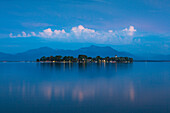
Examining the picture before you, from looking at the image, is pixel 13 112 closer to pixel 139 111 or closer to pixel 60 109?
pixel 60 109

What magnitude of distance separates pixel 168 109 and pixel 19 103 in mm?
15610

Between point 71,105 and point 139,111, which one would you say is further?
point 71,105

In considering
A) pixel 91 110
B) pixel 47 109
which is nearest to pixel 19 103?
pixel 47 109

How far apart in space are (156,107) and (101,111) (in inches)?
231

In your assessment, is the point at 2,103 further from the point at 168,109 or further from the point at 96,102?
the point at 168,109

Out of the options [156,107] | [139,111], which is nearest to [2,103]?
[139,111]

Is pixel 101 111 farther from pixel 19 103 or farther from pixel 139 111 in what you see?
pixel 19 103

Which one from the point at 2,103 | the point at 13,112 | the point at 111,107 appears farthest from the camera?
the point at 2,103

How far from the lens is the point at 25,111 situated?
15188 mm

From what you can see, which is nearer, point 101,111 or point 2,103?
point 101,111

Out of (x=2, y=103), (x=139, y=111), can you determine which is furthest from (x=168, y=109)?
(x=2, y=103)

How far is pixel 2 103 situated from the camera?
17.6 m

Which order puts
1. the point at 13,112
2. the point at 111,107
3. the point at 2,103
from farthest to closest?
the point at 2,103 < the point at 111,107 < the point at 13,112

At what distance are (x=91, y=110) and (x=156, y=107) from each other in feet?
22.1
